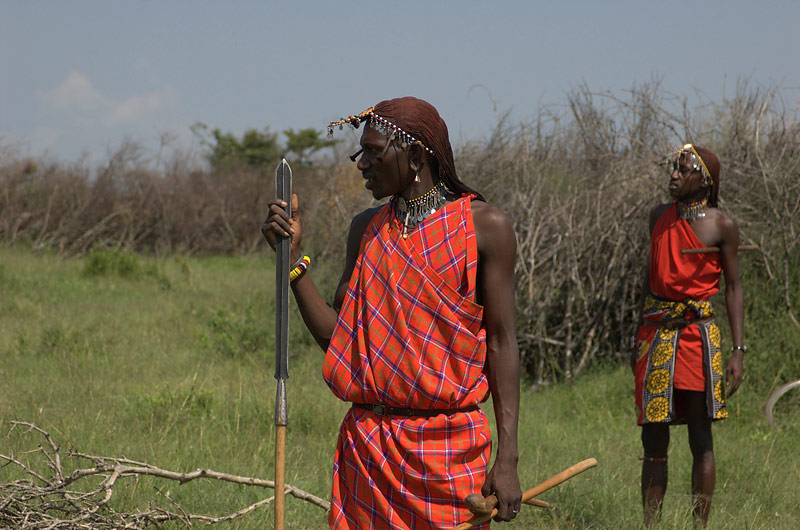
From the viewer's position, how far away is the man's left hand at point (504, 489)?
7.01 ft

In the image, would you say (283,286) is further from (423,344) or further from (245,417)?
(245,417)

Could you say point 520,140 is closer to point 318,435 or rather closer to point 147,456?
point 318,435

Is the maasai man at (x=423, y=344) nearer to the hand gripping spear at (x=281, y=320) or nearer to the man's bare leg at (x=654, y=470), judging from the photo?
the hand gripping spear at (x=281, y=320)

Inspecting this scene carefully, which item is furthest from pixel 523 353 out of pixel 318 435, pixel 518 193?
pixel 318 435

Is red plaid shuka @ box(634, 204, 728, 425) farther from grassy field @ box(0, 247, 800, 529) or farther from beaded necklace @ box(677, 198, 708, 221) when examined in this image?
grassy field @ box(0, 247, 800, 529)

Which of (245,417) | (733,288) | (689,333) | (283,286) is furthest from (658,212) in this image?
(245,417)

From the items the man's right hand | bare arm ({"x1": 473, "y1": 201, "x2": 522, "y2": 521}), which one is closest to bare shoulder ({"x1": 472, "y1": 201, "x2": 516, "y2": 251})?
bare arm ({"x1": 473, "y1": 201, "x2": 522, "y2": 521})

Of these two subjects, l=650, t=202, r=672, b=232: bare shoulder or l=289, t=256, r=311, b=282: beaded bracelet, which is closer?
l=289, t=256, r=311, b=282: beaded bracelet

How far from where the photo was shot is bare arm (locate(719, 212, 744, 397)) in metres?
3.96

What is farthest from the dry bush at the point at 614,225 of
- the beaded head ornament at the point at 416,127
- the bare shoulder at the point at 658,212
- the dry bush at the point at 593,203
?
the beaded head ornament at the point at 416,127

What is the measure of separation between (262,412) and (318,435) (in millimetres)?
399

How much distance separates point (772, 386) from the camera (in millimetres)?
6113

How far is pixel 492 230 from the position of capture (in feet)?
7.20

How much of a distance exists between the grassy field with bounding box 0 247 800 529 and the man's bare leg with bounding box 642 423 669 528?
93mm
